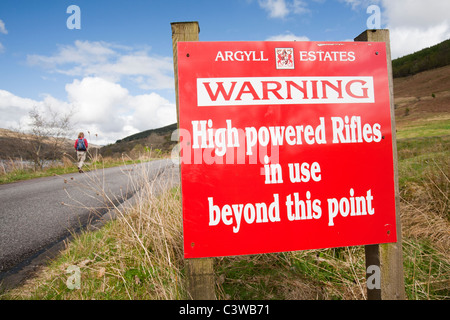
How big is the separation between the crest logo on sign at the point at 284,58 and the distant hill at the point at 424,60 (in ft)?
183

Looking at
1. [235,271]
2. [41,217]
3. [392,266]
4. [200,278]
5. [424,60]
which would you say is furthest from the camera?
[424,60]

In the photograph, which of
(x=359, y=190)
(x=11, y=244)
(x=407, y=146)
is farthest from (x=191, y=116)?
(x=407, y=146)

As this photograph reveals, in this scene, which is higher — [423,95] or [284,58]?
[423,95]

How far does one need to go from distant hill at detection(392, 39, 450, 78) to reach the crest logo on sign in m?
55.7

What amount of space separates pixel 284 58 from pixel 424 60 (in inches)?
2342

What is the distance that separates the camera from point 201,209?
153cm

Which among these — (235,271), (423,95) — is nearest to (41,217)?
(235,271)

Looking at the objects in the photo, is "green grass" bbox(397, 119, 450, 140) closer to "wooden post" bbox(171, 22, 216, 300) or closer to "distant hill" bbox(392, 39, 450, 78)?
"wooden post" bbox(171, 22, 216, 300)

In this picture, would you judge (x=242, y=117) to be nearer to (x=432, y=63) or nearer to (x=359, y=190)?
(x=359, y=190)

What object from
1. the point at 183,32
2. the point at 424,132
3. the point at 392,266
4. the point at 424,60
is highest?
the point at 424,60

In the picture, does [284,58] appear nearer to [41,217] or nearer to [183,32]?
[183,32]

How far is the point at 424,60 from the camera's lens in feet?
154

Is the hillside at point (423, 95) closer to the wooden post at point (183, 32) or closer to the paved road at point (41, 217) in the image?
the paved road at point (41, 217)

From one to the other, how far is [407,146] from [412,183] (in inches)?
126
